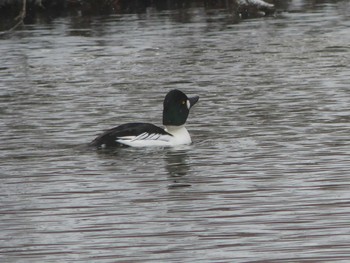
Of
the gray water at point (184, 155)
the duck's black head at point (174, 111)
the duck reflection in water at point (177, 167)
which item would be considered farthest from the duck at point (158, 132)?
the duck reflection in water at point (177, 167)

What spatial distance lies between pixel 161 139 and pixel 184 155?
718mm

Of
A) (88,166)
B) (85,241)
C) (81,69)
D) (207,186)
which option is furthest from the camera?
(81,69)

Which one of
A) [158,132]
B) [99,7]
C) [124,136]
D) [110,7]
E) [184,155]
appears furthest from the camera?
[99,7]

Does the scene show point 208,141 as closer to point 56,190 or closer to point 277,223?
point 56,190

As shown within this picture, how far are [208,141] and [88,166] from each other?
2.55m

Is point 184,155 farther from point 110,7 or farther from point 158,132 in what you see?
point 110,7

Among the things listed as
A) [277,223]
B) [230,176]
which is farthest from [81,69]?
[277,223]

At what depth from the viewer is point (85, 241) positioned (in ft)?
41.7

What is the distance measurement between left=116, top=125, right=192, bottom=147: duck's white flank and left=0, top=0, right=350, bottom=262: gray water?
16 cm

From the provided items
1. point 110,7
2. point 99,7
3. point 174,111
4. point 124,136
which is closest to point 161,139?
point 124,136

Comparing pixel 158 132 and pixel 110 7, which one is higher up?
pixel 158 132

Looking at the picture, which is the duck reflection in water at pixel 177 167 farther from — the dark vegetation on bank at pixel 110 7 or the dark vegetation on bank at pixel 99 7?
the dark vegetation on bank at pixel 99 7

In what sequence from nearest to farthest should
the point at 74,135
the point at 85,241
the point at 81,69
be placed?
the point at 85,241, the point at 74,135, the point at 81,69

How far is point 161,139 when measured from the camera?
19359 mm
